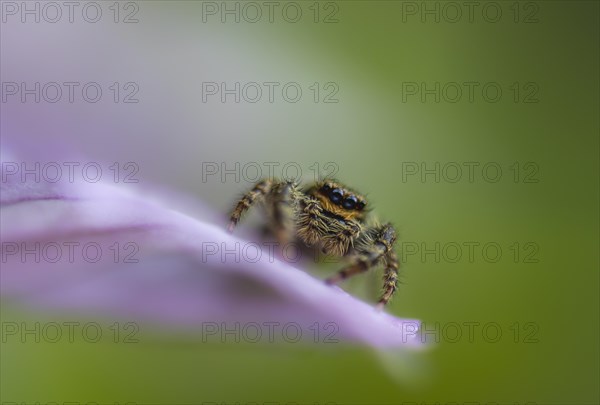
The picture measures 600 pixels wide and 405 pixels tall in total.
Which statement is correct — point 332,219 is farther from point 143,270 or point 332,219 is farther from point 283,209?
point 143,270

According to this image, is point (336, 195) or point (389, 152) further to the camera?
point (389, 152)

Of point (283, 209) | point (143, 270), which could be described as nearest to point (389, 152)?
point (283, 209)

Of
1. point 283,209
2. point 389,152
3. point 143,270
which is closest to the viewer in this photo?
point 143,270

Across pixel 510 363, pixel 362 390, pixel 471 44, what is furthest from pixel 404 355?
pixel 471 44

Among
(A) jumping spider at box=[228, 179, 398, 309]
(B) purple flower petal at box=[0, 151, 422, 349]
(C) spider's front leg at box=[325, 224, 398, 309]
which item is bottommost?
(B) purple flower petal at box=[0, 151, 422, 349]

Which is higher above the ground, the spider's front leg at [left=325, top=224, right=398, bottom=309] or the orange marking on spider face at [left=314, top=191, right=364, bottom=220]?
the orange marking on spider face at [left=314, top=191, right=364, bottom=220]

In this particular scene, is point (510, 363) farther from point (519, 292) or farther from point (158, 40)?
point (158, 40)

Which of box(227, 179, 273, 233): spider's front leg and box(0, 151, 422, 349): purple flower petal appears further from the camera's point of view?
box(227, 179, 273, 233): spider's front leg
